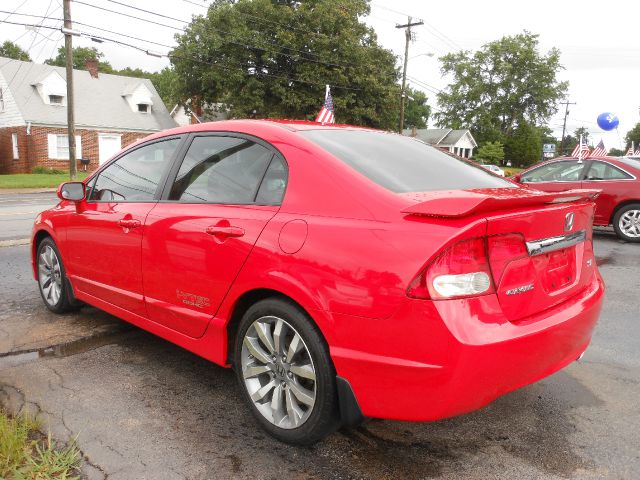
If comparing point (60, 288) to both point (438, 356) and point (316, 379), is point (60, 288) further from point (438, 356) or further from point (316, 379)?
point (438, 356)

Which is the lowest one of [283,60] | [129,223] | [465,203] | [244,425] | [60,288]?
[244,425]

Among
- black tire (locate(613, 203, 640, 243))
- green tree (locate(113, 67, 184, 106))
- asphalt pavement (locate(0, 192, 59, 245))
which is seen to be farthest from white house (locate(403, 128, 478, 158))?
black tire (locate(613, 203, 640, 243))

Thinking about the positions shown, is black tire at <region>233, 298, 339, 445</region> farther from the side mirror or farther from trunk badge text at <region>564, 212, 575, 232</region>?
the side mirror

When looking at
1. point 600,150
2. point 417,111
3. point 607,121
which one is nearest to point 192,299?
point 600,150

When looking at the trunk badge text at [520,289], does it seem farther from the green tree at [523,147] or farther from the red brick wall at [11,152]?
the green tree at [523,147]

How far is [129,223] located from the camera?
356cm

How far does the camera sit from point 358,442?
2723 mm

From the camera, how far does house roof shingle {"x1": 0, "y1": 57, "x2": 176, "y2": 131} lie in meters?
33.9

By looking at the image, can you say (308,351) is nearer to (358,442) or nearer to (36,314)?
(358,442)

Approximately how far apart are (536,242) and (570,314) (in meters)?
0.42

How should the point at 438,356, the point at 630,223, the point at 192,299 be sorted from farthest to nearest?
the point at 630,223 < the point at 192,299 < the point at 438,356

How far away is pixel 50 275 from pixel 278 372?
3.01 metres

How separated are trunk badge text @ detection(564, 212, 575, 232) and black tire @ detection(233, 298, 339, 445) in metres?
1.29

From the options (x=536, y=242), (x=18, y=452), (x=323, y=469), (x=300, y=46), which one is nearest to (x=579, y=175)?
(x=536, y=242)
